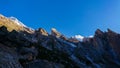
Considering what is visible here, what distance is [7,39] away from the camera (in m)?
64.1

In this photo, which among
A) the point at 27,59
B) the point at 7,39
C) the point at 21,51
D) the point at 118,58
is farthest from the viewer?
the point at 118,58

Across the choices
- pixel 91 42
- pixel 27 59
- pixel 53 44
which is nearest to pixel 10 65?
pixel 27 59

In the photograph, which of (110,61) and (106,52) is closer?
(110,61)

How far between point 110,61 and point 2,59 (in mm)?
117093

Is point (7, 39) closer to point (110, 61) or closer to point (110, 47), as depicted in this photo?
point (110, 61)

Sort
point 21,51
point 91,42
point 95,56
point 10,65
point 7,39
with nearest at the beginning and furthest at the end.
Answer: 1. point 10,65
2. point 21,51
3. point 7,39
4. point 95,56
5. point 91,42

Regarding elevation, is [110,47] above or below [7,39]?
above

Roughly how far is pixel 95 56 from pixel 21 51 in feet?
311

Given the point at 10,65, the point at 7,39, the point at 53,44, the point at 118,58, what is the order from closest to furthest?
the point at 10,65
the point at 7,39
the point at 53,44
the point at 118,58

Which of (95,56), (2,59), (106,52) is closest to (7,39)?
(2,59)

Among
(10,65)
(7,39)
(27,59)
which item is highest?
(7,39)

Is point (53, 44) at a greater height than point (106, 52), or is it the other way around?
point (106, 52)

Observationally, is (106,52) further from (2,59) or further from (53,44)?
(2,59)

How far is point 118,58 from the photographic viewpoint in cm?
17000
